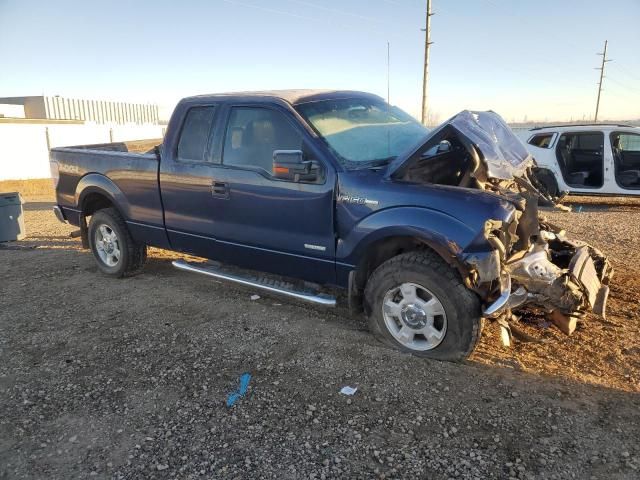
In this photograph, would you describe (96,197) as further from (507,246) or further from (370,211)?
(507,246)

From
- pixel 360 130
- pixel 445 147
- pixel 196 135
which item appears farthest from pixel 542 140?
pixel 196 135

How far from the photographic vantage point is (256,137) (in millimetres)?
4414

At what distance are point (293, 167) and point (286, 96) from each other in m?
0.94

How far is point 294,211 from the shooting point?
4094 mm

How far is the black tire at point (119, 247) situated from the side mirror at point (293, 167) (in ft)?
8.35

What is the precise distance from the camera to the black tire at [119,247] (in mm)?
5684

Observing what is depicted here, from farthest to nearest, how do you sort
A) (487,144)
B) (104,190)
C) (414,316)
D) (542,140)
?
1. (542,140)
2. (104,190)
3. (487,144)
4. (414,316)

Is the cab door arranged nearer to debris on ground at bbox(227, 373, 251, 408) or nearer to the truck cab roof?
the truck cab roof

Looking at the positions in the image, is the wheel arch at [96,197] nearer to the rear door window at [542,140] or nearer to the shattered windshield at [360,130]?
the shattered windshield at [360,130]

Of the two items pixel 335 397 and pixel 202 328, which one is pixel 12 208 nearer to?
pixel 202 328

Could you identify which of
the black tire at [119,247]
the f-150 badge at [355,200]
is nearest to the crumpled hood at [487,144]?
the f-150 badge at [355,200]

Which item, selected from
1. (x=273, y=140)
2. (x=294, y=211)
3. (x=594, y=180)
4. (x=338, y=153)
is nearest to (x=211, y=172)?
(x=273, y=140)

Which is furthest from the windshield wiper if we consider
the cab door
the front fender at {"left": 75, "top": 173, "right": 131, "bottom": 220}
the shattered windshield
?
the cab door

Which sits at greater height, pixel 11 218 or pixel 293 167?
pixel 293 167
